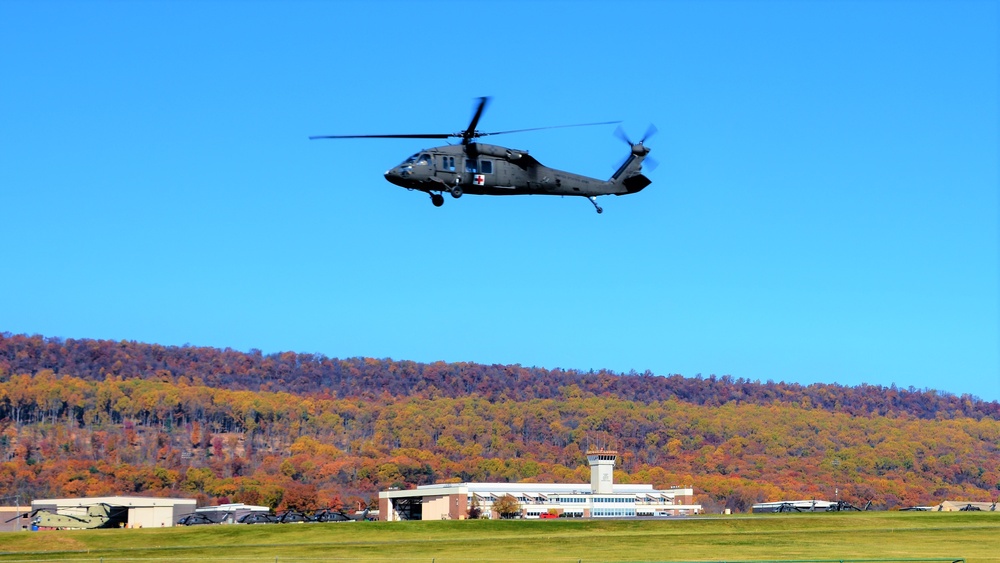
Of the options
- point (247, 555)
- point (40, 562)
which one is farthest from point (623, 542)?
point (40, 562)

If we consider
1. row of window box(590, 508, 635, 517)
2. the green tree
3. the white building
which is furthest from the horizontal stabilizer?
row of window box(590, 508, 635, 517)

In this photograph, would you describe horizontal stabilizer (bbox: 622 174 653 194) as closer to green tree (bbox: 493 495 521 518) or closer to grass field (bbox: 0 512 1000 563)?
grass field (bbox: 0 512 1000 563)

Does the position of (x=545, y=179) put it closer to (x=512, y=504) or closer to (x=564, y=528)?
(x=564, y=528)

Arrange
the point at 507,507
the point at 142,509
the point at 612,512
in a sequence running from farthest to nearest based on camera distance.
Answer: the point at 612,512, the point at 507,507, the point at 142,509

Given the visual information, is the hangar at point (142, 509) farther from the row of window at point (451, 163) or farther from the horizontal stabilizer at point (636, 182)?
the row of window at point (451, 163)

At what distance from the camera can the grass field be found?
81.7 metres

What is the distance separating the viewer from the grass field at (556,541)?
268ft

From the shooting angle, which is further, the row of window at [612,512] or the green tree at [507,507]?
the row of window at [612,512]

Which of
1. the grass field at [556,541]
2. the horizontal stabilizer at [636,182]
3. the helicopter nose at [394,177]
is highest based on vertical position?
Answer: the horizontal stabilizer at [636,182]

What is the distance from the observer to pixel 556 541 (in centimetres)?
9181

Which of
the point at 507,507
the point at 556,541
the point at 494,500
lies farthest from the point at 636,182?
the point at 494,500

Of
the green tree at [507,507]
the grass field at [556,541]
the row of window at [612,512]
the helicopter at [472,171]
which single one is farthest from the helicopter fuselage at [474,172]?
the row of window at [612,512]

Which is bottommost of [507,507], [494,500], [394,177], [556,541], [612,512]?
[556,541]

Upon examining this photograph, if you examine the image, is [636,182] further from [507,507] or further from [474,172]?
[507,507]
